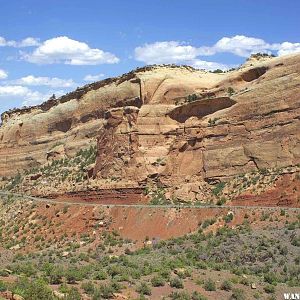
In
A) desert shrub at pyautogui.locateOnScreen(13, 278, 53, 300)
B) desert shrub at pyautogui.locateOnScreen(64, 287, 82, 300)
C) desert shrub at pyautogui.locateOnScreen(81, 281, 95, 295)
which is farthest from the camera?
desert shrub at pyautogui.locateOnScreen(81, 281, 95, 295)

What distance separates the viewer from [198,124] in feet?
147

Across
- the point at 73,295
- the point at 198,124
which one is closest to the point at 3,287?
the point at 73,295

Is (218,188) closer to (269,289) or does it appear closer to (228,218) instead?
(228,218)

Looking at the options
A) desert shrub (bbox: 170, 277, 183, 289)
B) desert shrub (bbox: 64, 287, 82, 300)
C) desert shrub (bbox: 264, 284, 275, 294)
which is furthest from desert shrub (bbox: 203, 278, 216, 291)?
desert shrub (bbox: 64, 287, 82, 300)

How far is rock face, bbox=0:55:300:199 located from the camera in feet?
132

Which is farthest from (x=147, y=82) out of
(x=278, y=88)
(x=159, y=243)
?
(x=159, y=243)

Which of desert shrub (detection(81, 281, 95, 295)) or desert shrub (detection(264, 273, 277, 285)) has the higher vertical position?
desert shrub (detection(81, 281, 95, 295))

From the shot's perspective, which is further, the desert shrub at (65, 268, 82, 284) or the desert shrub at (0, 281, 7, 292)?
the desert shrub at (65, 268, 82, 284)

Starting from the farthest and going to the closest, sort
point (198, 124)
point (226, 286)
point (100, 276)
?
1. point (198, 124)
2. point (100, 276)
3. point (226, 286)

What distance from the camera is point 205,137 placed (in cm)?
4384

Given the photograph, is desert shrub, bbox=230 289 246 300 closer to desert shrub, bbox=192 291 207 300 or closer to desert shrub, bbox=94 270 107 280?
desert shrub, bbox=192 291 207 300

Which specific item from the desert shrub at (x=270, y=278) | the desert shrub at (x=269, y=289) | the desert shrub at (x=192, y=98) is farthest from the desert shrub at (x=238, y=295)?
the desert shrub at (x=192, y=98)

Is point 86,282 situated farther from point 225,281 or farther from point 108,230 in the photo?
point 108,230

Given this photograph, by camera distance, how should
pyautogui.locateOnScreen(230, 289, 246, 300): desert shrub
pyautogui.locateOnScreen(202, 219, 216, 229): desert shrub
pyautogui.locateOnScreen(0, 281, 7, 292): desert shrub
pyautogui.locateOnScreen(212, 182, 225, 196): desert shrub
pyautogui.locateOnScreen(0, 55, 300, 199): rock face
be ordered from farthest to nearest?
pyautogui.locateOnScreen(212, 182, 225, 196): desert shrub → pyautogui.locateOnScreen(0, 55, 300, 199): rock face → pyautogui.locateOnScreen(202, 219, 216, 229): desert shrub → pyautogui.locateOnScreen(230, 289, 246, 300): desert shrub → pyautogui.locateOnScreen(0, 281, 7, 292): desert shrub
